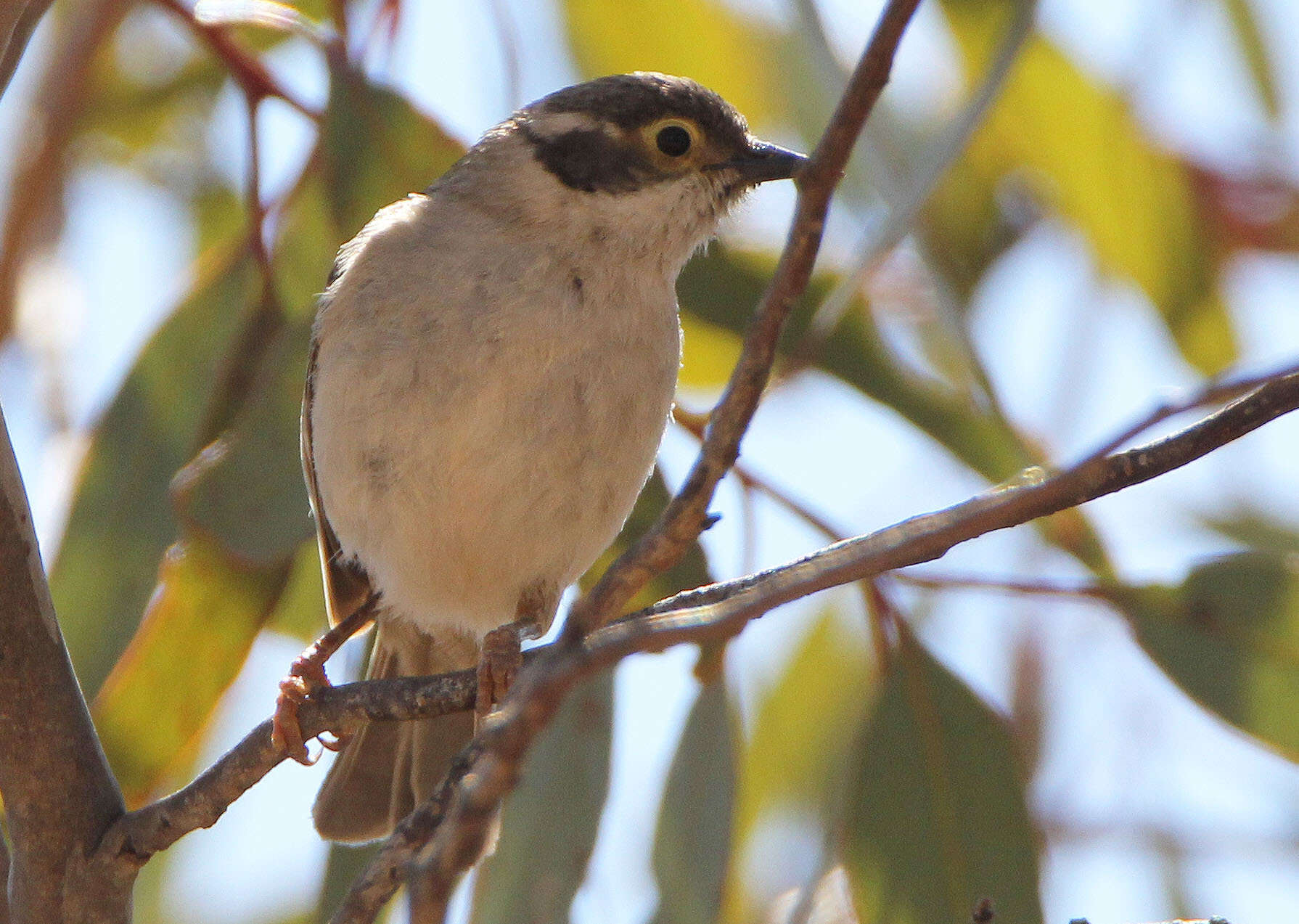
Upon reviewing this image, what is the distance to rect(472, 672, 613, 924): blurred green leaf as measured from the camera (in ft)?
Result: 9.24

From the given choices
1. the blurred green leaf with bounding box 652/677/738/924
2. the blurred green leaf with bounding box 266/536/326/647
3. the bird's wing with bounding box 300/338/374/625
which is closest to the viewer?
the blurred green leaf with bounding box 652/677/738/924

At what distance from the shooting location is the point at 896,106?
13.4 feet

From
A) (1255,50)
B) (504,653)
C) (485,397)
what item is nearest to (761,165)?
(485,397)

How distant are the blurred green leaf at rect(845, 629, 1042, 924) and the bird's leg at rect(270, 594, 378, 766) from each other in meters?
1.10

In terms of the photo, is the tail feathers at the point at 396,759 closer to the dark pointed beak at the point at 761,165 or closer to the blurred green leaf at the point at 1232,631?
the dark pointed beak at the point at 761,165

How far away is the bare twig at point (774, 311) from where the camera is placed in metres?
1.55

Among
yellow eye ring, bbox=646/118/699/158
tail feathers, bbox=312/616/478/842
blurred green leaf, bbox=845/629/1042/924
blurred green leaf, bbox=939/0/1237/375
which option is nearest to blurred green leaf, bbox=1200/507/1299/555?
blurred green leaf, bbox=939/0/1237/375

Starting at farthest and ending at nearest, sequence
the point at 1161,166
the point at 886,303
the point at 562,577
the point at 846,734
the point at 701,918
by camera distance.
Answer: the point at 886,303, the point at 846,734, the point at 1161,166, the point at 562,577, the point at 701,918

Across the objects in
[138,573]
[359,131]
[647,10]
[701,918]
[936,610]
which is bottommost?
[701,918]

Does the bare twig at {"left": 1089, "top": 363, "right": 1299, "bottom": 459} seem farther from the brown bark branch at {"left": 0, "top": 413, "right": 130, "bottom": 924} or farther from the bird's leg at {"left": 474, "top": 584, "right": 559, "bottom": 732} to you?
the brown bark branch at {"left": 0, "top": 413, "right": 130, "bottom": 924}

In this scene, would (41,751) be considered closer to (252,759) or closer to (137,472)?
(252,759)

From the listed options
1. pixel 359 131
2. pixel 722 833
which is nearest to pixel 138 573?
pixel 359 131

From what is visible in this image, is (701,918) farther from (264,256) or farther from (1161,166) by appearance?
(1161,166)

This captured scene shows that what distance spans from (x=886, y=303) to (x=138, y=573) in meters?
2.54
